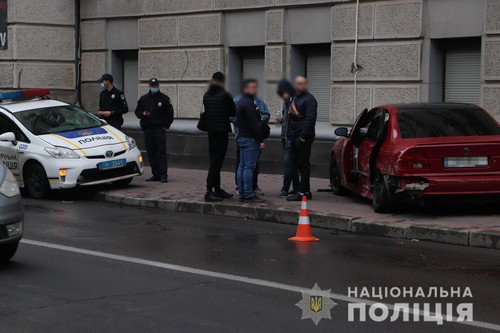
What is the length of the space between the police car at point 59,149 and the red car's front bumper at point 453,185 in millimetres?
5468

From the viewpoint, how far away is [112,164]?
1507 centimetres

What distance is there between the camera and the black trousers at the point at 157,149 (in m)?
16.5

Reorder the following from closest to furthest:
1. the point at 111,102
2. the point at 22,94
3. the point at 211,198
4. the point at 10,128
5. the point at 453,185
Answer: the point at 453,185
the point at 211,198
the point at 10,128
the point at 22,94
the point at 111,102

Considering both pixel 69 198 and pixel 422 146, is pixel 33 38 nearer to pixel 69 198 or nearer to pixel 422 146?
pixel 69 198

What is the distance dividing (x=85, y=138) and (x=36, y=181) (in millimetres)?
1001

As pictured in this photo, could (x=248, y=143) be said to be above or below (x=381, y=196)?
above

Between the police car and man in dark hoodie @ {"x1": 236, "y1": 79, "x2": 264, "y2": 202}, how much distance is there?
253cm

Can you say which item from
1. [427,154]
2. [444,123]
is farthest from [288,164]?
[427,154]

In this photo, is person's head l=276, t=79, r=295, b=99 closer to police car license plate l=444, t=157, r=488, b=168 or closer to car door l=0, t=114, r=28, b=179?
police car license plate l=444, t=157, r=488, b=168

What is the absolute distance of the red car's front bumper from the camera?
1129 cm

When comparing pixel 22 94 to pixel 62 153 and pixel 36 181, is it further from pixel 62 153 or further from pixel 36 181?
pixel 62 153

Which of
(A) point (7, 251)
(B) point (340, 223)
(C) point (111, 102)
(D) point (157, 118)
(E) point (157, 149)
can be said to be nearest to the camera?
(A) point (7, 251)

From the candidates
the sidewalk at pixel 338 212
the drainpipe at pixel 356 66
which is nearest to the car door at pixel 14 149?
the sidewalk at pixel 338 212

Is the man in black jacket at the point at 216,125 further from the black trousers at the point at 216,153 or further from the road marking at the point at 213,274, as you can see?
the road marking at the point at 213,274
